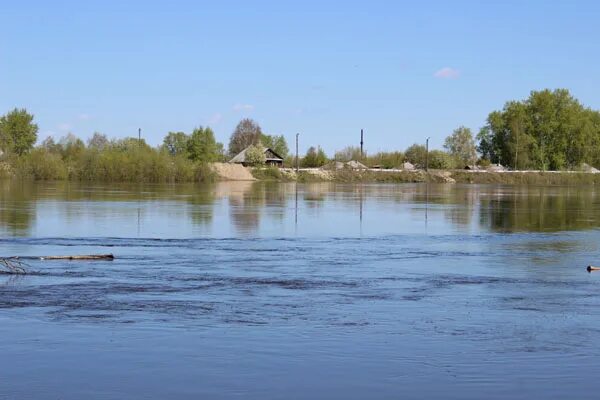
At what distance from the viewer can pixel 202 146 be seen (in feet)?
474

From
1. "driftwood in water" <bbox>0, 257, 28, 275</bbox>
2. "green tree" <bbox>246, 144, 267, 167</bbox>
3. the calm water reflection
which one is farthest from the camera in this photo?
"green tree" <bbox>246, 144, 267, 167</bbox>

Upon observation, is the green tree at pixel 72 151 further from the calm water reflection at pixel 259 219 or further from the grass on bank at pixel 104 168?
the calm water reflection at pixel 259 219

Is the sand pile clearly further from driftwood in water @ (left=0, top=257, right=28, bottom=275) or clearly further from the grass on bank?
A: driftwood in water @ (left=0, top=257, right=28, bottom=275)

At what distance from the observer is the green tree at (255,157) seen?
6053 inches

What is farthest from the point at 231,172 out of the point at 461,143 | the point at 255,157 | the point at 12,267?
the point at 12,267

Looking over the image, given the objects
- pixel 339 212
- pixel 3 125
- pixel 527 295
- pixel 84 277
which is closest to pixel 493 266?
pixel 527 295

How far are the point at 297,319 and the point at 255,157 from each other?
139613 millimetres

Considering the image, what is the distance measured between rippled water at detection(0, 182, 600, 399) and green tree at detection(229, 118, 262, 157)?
167 m

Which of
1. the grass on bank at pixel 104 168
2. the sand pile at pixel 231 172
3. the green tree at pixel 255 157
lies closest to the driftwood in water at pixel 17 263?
the grass on bank at pixel 104 168

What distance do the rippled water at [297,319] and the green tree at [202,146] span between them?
114m

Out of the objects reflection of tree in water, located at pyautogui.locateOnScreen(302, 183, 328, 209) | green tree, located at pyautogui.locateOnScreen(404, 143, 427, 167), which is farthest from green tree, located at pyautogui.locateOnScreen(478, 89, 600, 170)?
reflection of tree in water, located at pyautogui.locateOnScreen(302, 183, 328, 209)

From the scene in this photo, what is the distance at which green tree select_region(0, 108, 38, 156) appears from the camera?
13212 cm

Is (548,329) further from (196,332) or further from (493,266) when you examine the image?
(493,266)

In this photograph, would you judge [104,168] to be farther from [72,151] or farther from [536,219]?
[536,219]
